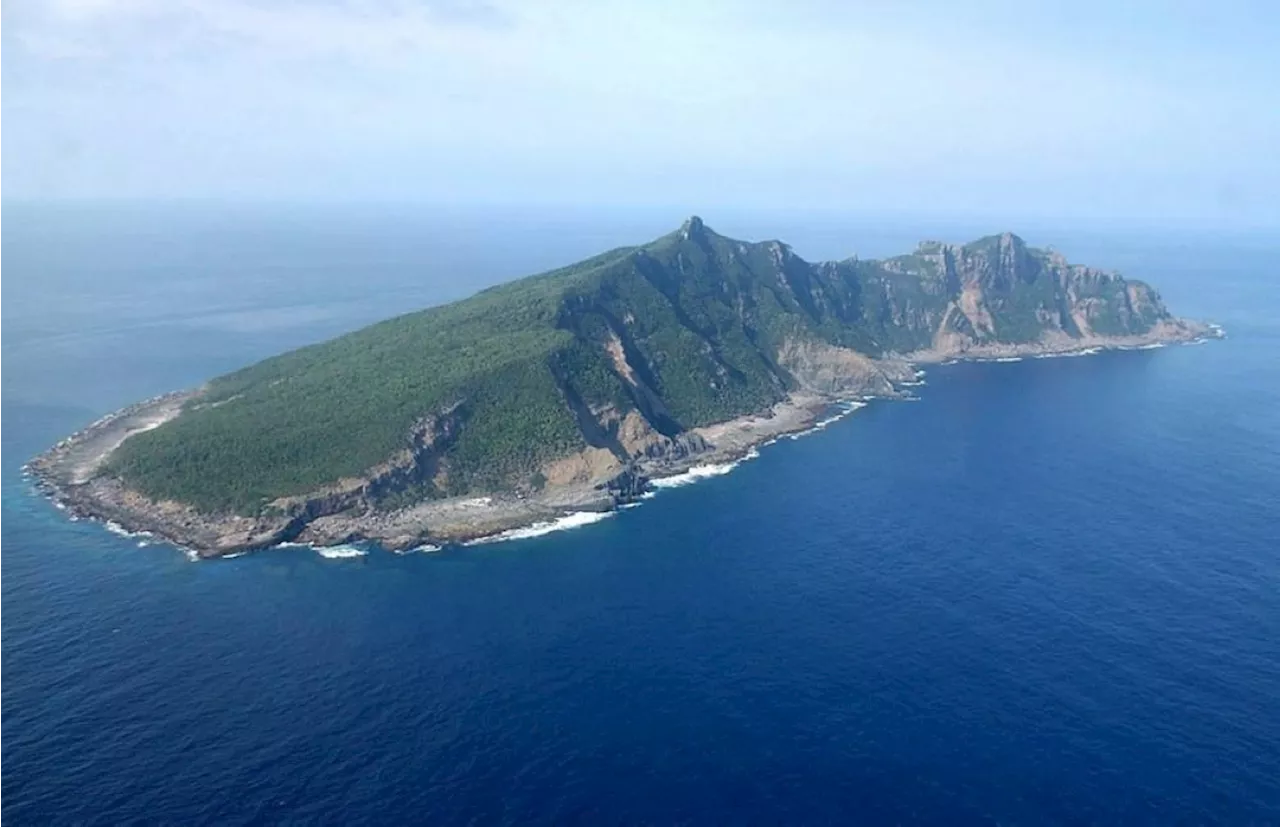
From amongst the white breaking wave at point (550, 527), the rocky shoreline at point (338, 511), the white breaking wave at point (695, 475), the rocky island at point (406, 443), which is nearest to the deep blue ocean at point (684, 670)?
the white breaking wave at point (550, 527)

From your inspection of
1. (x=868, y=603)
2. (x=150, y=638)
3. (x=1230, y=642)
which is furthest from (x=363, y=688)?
(x=1230, y=642)

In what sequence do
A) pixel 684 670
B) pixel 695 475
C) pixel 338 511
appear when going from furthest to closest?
pixel 695 475 < pixel 338 511 < pixel 684 670

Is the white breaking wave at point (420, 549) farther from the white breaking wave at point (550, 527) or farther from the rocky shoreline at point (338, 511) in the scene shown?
the white breaking wave at point (550, 527)

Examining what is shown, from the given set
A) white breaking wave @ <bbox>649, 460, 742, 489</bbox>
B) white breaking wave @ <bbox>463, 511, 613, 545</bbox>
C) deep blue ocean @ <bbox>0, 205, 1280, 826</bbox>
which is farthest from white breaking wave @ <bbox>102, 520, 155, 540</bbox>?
white breaking wave @ <bbox>649, 460, 742, 489</bbox>

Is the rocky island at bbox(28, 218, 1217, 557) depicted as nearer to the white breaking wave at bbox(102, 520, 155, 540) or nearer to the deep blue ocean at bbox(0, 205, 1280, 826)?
the white breaking wave at bbox(102, 520, 155, 540)

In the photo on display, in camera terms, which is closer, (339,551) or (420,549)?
(339,551)

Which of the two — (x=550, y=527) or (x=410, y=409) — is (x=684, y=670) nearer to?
(x=550, y=527)

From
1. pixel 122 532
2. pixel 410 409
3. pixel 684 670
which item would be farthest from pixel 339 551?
pixel 684 670

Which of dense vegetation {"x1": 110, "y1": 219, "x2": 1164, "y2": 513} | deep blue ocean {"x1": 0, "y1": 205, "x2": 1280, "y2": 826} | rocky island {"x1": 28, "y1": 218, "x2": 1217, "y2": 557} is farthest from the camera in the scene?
dense vegetation {"x1": 110, "y1": 219, "x2": 1164, "y2": 513}
